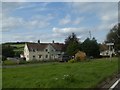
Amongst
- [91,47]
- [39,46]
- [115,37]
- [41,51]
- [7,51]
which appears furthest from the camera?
[39,46]

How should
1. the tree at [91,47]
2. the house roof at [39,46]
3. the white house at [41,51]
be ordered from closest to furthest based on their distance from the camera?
the tree at [91,47] → the white house at [41,51] → the house roof at [39,46]

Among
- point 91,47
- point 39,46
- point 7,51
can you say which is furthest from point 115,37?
point 7,51

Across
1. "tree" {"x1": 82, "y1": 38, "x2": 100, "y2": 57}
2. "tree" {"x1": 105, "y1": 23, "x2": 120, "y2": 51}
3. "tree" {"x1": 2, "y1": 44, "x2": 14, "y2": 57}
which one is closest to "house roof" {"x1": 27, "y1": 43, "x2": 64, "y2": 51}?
"tree" {"x1": 2, "y1": 44, "x2": 14, "y2": 57}

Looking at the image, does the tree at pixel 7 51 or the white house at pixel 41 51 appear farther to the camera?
the white house at pixel 41 51

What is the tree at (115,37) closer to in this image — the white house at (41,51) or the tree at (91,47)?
the tree at (91,47)

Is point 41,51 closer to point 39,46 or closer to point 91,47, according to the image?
point 39,46

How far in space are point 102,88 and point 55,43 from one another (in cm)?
12460

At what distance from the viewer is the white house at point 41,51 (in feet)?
374

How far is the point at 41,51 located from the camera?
11769 cm

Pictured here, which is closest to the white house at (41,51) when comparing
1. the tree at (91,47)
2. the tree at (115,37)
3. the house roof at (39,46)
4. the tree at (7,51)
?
the house roof at (39,46)

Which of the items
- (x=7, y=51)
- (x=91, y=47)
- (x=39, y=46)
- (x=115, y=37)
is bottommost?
(x=7, y=51)

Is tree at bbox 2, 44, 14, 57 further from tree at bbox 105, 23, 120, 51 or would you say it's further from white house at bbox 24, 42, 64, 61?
tree at bbox 105, 23, 120, 51

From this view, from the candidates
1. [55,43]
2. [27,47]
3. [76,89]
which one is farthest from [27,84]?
[55,43]

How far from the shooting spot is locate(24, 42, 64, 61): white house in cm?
11406
